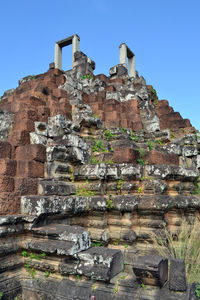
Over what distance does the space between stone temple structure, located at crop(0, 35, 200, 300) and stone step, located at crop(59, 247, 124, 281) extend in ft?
0.05

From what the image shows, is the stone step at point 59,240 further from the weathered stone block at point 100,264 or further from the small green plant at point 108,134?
the small green plant at point 108,134

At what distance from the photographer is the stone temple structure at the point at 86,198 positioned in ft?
11.4

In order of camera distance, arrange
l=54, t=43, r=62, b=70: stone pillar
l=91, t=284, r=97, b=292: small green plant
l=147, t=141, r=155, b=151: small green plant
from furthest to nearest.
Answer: l=54, t=43, r=62, b=70: stone pillar < l=147, t=141, r=155, b=151: small green plant < l=91, t=284, r=97, b=292: small green plant

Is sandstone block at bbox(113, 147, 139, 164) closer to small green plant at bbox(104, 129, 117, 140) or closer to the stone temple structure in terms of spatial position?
the stone temple structure

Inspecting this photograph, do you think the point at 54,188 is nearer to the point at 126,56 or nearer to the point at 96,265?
the point at 96,265

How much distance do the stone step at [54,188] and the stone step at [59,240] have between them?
758 mm

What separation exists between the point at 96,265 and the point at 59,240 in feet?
2.57

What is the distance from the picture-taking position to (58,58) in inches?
563

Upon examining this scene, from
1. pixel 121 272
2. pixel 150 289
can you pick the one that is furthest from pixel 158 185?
pixel 150 289

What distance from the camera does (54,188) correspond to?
191 inches

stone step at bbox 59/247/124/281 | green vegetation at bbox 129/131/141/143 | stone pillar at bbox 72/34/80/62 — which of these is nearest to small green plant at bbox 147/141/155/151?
green vegetation at bbox 129/131/141/143

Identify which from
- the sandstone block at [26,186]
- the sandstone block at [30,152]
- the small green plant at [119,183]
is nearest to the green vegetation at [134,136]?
the small green plant at [119,183]

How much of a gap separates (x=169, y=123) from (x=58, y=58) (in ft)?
28.1

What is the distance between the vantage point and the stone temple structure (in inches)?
137
